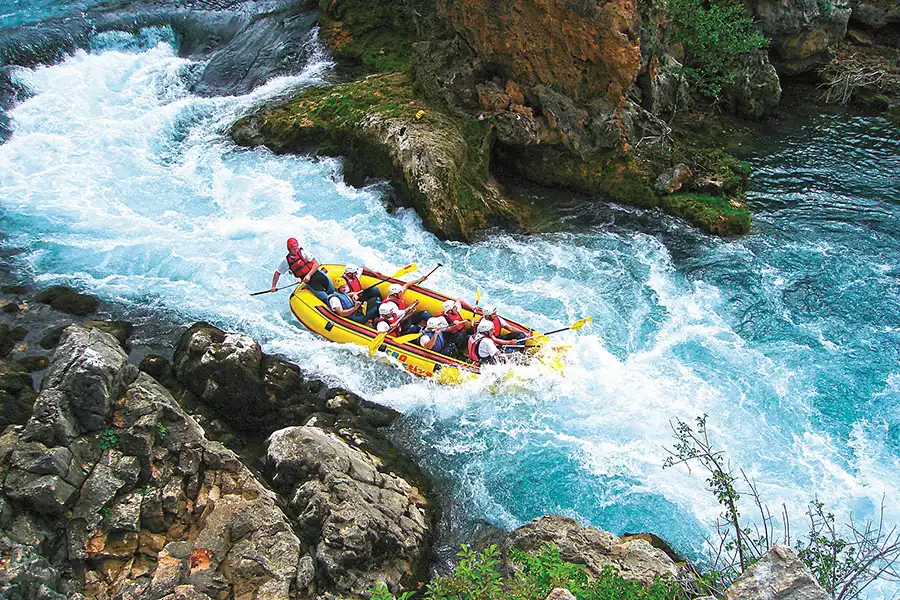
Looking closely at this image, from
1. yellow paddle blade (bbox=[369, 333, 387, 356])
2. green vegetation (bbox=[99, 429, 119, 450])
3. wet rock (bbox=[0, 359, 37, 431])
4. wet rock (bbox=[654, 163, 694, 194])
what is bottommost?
yellow paddle blade (bbox=[369, 333, 387, 356])

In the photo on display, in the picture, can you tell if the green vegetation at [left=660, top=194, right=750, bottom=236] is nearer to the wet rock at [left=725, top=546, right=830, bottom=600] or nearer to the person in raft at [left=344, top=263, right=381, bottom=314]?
the person in raft at [left=344, top=263, right=381, bottom=314]

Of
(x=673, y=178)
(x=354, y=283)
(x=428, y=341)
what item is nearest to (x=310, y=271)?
(x=354, y=283)

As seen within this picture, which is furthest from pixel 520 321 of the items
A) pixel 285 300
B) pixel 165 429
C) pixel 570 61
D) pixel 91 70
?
pixel 91 70

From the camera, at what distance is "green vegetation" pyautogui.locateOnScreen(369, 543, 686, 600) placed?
19.7 feet

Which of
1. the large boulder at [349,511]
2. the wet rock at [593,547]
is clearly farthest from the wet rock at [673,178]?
the large boulder at [349,511]

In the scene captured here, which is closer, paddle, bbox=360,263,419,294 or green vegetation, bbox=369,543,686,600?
green vegetation, bbox=369,543,686,600

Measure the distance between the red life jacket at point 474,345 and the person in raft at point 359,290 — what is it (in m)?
2.00

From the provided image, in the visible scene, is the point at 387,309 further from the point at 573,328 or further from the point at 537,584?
the point at 537,584

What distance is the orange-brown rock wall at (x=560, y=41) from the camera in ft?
42.9

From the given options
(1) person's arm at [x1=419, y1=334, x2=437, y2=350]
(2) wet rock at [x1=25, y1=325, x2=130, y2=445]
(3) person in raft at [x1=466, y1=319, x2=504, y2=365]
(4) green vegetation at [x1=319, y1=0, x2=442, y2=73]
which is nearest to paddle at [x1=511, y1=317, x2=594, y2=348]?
(3) person in raft at [x1=466, y1=319, x2=504, y2=365]

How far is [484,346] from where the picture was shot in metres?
11.1

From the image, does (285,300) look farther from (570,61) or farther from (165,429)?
(570,61)

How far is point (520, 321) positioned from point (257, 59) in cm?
1170

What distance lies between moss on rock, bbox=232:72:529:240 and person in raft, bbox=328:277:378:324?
8.28 feet
